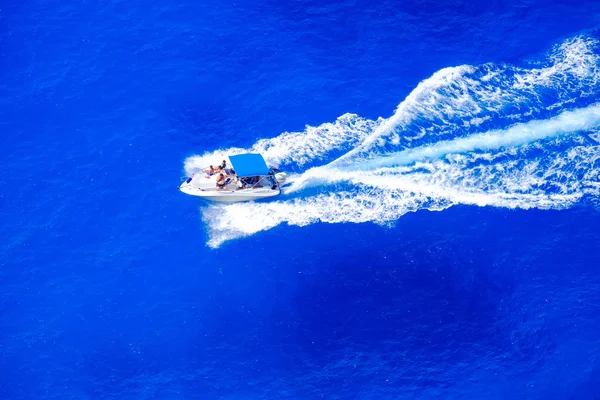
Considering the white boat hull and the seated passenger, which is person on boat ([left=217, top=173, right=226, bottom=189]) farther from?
the white boat hull

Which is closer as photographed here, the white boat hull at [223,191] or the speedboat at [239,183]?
the speedboat at [239,183]

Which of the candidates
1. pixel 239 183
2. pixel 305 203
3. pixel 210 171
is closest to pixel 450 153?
pixel 305 203

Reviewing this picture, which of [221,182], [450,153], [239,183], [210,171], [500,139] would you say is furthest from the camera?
[500,139]

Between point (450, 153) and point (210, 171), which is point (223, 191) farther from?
point (450, 153)

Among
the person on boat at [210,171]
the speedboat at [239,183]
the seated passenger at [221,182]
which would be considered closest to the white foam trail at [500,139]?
the speedboat at [239,183]

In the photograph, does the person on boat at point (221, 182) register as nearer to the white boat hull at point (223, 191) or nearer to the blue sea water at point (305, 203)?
the white boat hull at point (223, 191)

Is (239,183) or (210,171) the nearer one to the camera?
(239,183)

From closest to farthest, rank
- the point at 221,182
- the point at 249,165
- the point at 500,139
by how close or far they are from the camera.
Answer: the point at 249,165 < the point at 221,182 < the point at 500,139
